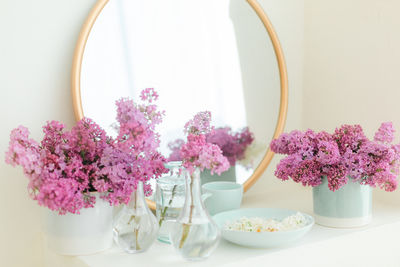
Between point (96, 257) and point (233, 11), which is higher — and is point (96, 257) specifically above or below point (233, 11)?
below

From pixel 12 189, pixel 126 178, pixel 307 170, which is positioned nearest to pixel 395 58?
pixel 307 170

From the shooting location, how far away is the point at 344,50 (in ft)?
4.90

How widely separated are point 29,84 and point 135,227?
0.44m

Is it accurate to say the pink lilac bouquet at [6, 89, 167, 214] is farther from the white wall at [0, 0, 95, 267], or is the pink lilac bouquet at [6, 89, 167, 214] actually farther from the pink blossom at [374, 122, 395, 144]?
the pink blossom at [374, 122, 395, 144]

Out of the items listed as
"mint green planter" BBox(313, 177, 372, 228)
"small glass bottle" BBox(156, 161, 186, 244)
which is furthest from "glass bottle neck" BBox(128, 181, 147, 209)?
"mint green planter" BBox(313, 177, 372, 228)

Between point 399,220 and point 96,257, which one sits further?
point 399,220

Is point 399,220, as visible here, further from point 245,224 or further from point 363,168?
point 245,224

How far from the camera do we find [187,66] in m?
1.32

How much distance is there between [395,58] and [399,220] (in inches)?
18.1

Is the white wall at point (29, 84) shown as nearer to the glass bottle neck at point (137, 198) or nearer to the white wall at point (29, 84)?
the white wall at point (29, 84)

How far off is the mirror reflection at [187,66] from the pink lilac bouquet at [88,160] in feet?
0.63

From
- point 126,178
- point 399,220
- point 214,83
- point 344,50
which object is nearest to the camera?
point 126,178

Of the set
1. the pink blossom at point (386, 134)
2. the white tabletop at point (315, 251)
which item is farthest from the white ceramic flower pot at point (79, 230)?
the pink blossom at point (386, 134)

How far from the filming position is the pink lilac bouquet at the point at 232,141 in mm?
1386
